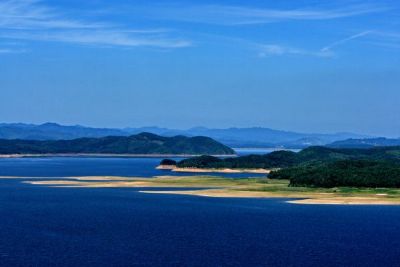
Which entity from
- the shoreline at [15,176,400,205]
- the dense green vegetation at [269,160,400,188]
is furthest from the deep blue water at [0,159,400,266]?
the dense green vegetation at [269,160,400,188]

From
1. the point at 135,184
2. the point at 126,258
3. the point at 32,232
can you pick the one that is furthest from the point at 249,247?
the point at 135,184

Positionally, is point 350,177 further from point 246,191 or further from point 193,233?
point 193,233

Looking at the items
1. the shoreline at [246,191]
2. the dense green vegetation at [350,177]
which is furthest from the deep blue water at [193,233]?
the dense green vegetation at [350,177]

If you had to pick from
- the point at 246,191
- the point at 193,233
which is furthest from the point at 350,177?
the point at 193,233

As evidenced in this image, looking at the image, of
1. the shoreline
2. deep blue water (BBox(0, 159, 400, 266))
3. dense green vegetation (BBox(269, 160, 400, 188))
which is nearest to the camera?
deep blue water (BBox(0, 159, 400, 266))

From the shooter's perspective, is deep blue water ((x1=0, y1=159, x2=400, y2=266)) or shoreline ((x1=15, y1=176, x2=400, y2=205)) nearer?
deep blue water ((x1=0, y1=159, x2=400, y2=266))

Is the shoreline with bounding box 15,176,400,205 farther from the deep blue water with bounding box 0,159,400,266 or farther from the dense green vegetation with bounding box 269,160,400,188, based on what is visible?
the deep blue water with bounding box 0,159,400,266

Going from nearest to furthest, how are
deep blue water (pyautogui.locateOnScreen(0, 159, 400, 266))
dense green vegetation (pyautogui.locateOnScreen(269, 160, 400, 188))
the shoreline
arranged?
deep blue water (pyautogui.locateOnScreen(0, 159, 400, 266))
the shoreline
dense green vegetation (pyautogui.locateOnScreen(269, 160, 400, 188))
